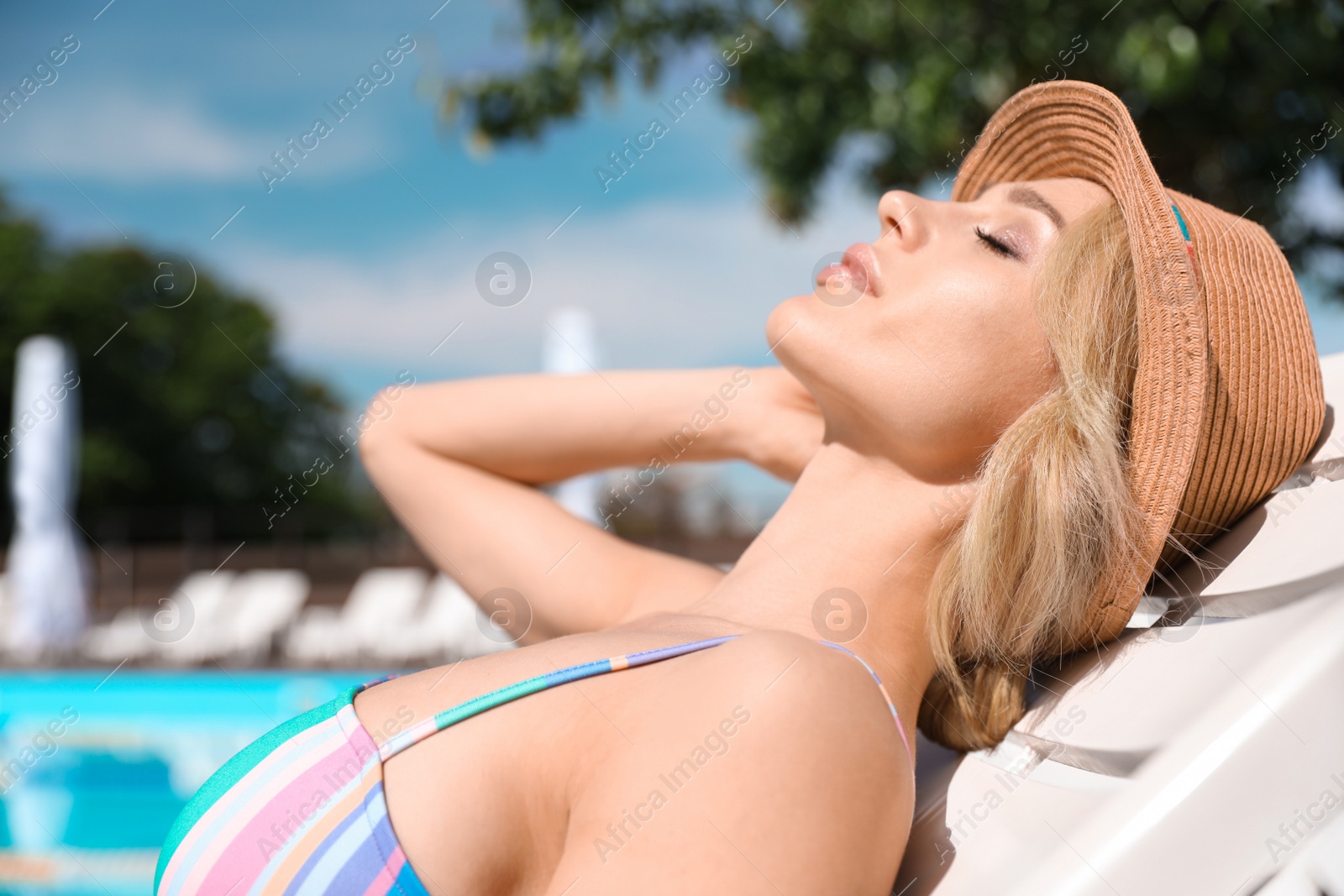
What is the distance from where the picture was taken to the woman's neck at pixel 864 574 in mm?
1323

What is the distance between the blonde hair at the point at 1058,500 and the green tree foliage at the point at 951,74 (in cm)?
323

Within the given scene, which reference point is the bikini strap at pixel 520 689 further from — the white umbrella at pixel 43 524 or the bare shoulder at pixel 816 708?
the white umbrella at pixel 43 524

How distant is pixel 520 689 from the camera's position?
111 cm

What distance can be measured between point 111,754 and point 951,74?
627 centimetres

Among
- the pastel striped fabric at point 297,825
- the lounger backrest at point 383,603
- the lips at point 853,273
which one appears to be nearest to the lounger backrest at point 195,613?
the lounger backrest at point 383,603

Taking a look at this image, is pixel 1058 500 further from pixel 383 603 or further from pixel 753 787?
pixel 383 603

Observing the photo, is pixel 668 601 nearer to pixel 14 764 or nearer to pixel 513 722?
pixel 513 722

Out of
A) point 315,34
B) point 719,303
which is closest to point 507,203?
point 315,34

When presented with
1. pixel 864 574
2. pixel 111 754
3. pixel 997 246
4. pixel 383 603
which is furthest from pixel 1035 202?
pixel 383 603

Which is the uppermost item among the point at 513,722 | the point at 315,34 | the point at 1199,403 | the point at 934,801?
the point at 315,34

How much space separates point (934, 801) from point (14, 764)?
6228mm

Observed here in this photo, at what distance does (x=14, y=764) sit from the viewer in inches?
222

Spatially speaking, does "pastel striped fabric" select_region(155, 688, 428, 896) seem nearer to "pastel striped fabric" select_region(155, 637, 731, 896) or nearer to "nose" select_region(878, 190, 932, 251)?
"pastel striped fabric" select_region(155, 637, 731, 896)

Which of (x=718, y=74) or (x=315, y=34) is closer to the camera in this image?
(x=718, y=74)
